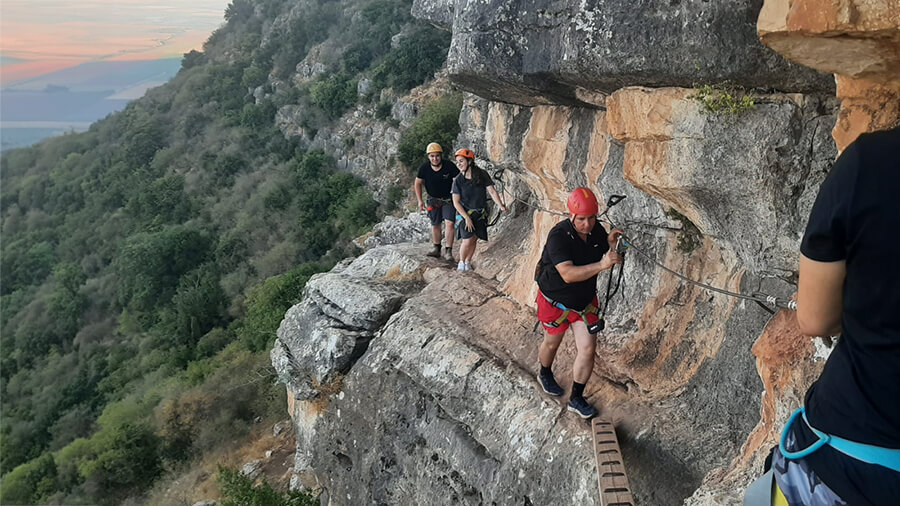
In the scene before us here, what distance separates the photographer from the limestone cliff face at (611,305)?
12.3 feet

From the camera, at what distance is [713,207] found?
4.30 m

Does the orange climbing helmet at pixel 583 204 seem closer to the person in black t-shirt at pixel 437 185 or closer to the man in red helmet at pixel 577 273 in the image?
the man in red helmet at pixel 577 273

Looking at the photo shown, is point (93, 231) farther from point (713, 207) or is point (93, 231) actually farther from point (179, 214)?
point (713, 207)

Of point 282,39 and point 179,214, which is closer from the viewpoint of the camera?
point 179,214

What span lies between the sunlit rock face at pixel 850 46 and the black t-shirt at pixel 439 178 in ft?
19.8

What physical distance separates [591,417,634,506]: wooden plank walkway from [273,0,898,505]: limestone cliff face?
0.22m

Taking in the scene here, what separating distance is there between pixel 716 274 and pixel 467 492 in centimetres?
339

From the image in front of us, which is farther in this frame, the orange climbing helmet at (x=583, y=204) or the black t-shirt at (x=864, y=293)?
the orange climbing helmet at (x=583, y=204)

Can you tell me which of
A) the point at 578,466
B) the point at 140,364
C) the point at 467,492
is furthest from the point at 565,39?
the point at 140,364

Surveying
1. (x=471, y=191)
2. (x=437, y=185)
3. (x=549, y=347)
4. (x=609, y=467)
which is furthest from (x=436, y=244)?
(x=609, y=467)

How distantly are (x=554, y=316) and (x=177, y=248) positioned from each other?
1070 inches

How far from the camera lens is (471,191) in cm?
793

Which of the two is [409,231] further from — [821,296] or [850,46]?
[821,296]

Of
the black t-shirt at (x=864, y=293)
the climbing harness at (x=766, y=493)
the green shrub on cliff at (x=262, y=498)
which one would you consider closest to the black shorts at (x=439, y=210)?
the green shrub on cliff at (x=262, y=498)
